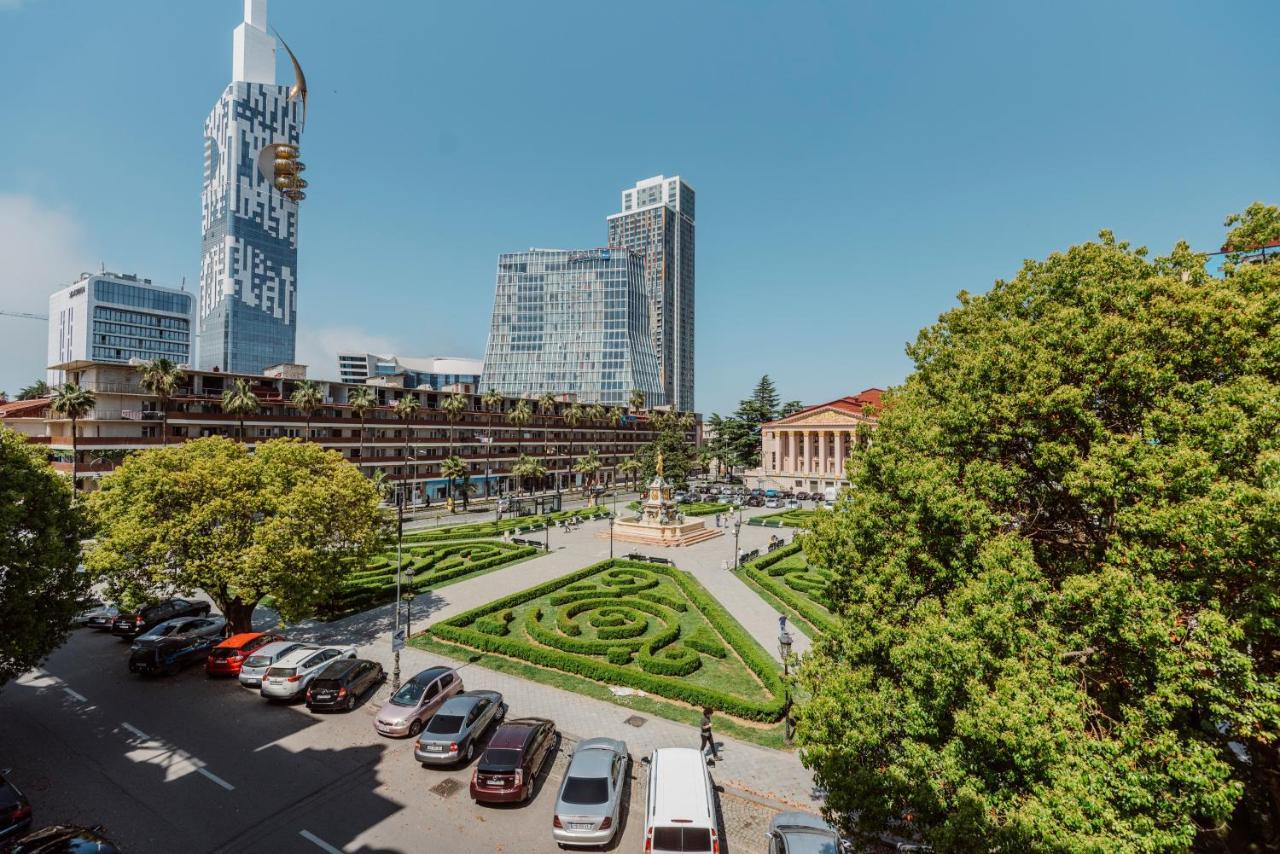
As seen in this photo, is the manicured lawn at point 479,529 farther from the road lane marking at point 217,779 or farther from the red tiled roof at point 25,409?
the red tiled roof at point 25,409

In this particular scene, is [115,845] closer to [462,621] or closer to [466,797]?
[466,797]

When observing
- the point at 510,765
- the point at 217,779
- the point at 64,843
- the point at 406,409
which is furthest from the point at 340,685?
the point at 406,409

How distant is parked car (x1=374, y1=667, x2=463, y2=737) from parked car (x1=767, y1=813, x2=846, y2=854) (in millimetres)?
11835

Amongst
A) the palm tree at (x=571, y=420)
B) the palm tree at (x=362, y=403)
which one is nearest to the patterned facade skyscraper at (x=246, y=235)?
the palm tree at (x=571, y=420)

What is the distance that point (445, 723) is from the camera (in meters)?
17.1

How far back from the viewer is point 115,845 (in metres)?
12.8

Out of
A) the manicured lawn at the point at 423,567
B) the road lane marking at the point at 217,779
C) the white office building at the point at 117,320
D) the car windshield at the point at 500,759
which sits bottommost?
the road lane marking at the point at 217,779

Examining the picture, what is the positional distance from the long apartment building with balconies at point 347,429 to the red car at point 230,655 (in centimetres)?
2755

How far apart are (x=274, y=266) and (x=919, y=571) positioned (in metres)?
213

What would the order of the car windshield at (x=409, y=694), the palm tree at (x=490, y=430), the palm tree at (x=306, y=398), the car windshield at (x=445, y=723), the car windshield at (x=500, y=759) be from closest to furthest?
the car windshield at (x=500, y=759), the car windshield at (x=445, y=723), the car windshield at (x=409, y=694), the palm tree at (x=306, y=398), the palm tree at (x=490, y=430)

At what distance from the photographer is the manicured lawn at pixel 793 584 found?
29580 millimetres

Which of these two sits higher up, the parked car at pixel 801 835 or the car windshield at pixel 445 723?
the car windshield at pixel 445 723

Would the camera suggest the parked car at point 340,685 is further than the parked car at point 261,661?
No

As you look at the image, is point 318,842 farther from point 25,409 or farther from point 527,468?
point 527,468
